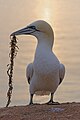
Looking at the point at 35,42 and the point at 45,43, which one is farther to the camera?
the point at 35,42

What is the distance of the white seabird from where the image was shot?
8.38 metres

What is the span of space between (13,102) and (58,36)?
7.90 metres

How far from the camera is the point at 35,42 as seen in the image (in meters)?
19.2

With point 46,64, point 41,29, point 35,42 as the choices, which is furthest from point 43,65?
point 35,42

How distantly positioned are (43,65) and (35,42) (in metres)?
10.8

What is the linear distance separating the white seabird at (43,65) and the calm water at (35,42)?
3731mm

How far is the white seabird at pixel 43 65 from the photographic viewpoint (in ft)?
27.5

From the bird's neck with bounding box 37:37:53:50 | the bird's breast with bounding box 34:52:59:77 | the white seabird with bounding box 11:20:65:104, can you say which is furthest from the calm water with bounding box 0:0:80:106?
the bird's breast with bounding box 34:52:59:77

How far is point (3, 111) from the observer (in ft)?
26.3

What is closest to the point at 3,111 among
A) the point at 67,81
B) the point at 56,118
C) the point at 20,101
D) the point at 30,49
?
the point at 56,118

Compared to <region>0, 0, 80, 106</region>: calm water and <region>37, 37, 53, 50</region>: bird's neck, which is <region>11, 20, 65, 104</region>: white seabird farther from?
<region>0, 0, 80, 106</region>: calm water

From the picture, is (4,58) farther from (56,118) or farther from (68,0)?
(68,0)

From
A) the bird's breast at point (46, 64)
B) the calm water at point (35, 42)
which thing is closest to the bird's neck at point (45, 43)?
the bird's breast at point (46, 64)

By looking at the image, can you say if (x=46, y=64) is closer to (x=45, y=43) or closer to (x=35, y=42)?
(x=45, y=43)
